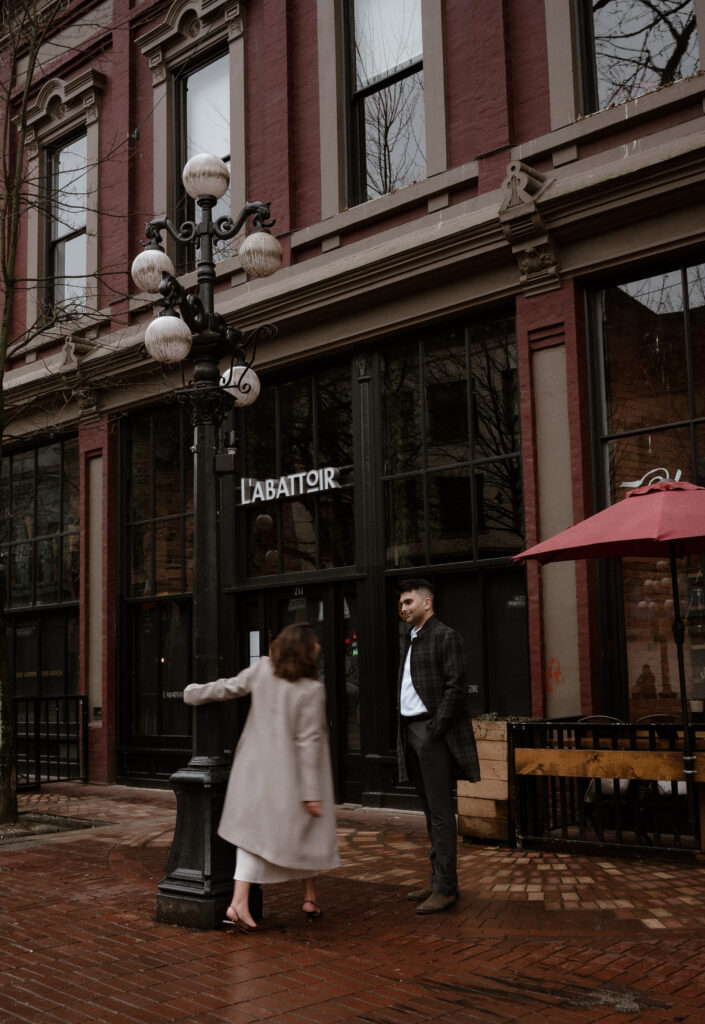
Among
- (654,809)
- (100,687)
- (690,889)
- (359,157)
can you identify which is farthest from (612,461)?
(100,687)

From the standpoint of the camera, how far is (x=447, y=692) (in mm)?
6242

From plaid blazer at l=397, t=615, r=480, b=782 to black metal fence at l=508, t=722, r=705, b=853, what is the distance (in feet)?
5.57

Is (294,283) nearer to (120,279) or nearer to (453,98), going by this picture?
(453,98)

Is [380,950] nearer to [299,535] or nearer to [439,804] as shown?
[439,804]

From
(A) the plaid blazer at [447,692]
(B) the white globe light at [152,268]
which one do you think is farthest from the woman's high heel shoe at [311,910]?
(B) the white globe light at [152,268]

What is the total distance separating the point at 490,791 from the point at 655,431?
345 centimetres

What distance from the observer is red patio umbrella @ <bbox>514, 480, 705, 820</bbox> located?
6914mm

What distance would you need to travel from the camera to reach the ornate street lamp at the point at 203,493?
6.02m

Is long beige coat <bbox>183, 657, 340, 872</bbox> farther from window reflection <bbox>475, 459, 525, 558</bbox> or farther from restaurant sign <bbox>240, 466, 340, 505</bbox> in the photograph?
restaurant sign <bbox>240, 466, 340, 505</bbox>

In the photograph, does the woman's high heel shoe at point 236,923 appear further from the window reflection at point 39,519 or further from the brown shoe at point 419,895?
the window reflection at point 39,519

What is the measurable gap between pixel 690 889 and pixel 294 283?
7521 mm

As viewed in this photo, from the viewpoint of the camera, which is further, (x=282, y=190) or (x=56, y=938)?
(x=282, y=190)

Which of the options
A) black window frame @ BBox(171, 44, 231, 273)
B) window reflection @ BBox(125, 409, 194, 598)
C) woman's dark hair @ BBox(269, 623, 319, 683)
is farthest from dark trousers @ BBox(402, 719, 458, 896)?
black window frame @ BBox(171, 44, 231, 273)

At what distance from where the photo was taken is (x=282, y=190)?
40.2 feet
